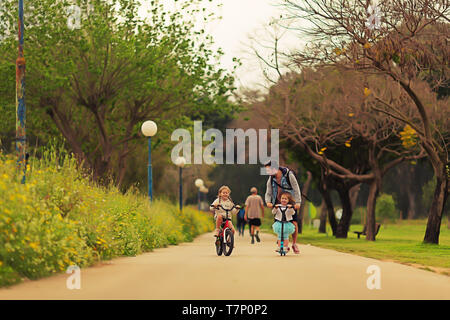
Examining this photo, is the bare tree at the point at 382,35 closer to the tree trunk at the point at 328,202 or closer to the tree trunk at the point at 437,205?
the tree trunk at the point at 437,205

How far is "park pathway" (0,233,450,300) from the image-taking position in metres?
9.50

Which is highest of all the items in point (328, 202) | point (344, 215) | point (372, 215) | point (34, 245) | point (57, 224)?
point (57, 224)

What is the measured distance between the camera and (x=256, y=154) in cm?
4225

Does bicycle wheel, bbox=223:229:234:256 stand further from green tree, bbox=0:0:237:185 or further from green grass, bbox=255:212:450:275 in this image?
green tree, bbox=0:0:237:185

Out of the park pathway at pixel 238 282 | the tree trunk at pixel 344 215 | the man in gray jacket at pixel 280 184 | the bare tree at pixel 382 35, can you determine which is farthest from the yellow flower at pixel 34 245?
the tree trunk at pixel 344 215

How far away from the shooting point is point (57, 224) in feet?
39.6

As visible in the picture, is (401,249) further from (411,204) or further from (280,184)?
(411,204)

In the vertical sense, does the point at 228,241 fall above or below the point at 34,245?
below

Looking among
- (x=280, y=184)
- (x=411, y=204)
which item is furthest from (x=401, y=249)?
(x=411, y=204)

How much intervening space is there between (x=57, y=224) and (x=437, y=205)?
18.3 meters

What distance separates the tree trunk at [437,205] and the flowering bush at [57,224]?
11.2 m

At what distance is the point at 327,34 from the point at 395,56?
7.18ft
